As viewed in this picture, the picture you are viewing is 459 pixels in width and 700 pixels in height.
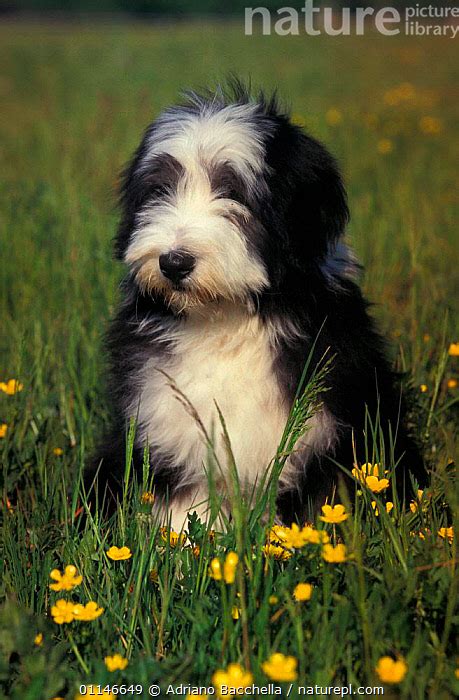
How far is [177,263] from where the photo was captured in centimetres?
257

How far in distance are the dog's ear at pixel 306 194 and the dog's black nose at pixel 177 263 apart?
0.36 m

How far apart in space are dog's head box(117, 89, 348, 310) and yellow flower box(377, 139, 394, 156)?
624 centimetres

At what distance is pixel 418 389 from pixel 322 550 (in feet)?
5.39

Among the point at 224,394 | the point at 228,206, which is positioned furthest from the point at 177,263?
the point at 224,394

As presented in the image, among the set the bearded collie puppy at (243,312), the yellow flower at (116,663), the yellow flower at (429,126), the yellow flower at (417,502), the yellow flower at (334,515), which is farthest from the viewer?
the yellow flower at (429,126)

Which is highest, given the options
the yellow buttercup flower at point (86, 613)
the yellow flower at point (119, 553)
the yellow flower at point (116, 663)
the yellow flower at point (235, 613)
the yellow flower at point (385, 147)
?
the yellow flower at point (385, 147)

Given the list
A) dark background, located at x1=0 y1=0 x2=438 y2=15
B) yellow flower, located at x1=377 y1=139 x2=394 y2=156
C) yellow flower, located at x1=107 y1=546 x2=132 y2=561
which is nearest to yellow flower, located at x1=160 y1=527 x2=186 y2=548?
yellow flower, located at x1=107 y1=546 x2=132 y2=561

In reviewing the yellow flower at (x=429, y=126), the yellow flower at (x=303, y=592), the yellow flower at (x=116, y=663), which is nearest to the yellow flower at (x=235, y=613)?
the yellow flower at (x=303, y=592)

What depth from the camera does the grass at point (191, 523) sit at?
76.6 inches

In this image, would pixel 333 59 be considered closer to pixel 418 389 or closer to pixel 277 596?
pixel 418 389

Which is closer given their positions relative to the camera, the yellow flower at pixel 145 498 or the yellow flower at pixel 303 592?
the yellow flower at pixel 303 592

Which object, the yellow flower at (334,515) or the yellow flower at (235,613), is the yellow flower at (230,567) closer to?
the yellow flower at (235,613)

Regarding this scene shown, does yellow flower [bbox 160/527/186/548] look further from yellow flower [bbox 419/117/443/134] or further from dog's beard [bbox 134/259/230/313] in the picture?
yellow flower [bbox 419/117/443/134]

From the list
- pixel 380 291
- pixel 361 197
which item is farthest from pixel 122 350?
pixel 361 197
